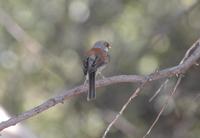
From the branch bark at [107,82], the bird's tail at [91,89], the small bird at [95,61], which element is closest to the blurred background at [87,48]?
the small bird at [95,61]

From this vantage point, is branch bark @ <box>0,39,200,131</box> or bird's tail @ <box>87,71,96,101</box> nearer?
branch bark @ <box>0,39,200,131</box>

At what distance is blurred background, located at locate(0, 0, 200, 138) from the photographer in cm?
1052

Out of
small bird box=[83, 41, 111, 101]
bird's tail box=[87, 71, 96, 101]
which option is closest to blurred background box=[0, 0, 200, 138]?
small bird box=[83, 41, 111, 101]

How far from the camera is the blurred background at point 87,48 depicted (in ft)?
34.5

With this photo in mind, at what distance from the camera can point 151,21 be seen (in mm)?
11445

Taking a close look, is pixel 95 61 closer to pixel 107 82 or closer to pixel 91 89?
pixel 91 89

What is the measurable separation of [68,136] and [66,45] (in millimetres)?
1856

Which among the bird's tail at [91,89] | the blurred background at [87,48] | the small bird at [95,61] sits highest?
the blurred background at [87,48]

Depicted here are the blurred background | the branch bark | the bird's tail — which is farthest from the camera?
the blurred background

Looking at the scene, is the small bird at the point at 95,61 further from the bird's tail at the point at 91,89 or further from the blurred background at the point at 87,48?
the blurred background at the point at 87,48

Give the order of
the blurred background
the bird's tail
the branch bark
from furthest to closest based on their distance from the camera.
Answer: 1. the blurred background
2. the bird's tail
3. the branch bark

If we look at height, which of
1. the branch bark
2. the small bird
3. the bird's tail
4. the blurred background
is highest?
the blurred background

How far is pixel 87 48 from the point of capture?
11797 mm

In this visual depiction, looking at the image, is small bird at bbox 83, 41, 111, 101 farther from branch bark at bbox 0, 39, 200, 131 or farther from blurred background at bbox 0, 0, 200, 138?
blurred background at bbox 0, 0, 200, 138
